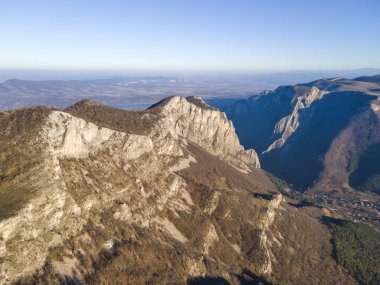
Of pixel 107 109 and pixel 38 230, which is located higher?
pixel 107 109

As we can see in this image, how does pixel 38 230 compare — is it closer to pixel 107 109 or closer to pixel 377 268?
pixel 107 109

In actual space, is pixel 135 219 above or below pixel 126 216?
below

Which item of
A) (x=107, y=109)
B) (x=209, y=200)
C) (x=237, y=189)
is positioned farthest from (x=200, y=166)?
(x=107, y=109)

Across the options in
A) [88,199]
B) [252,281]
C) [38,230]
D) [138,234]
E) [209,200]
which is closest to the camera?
[38,230]

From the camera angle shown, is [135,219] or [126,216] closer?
[126,216]

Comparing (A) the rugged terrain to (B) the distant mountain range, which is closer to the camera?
(A) the rugged terrain

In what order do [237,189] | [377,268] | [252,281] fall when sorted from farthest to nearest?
[237,189]
[377,268]
[252,281]

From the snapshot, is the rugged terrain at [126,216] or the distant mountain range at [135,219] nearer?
the rugged terrain at [126,216]

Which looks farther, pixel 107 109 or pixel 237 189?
pixel 237 189
